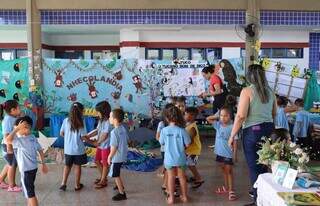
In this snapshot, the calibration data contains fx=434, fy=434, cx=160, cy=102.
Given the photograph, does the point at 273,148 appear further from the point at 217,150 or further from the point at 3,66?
the point at 3,66

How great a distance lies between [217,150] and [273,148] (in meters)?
2.04

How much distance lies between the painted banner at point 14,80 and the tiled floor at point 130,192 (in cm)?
311

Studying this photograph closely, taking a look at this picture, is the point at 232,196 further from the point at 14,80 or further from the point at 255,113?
the point at 14,80

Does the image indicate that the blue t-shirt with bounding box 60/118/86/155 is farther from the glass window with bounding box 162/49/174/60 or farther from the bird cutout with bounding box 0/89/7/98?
the glass window with bounding box 162/49/174/60

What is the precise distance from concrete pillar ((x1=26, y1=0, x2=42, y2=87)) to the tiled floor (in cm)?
337

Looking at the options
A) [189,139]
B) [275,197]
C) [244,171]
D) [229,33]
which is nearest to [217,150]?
[189,139]

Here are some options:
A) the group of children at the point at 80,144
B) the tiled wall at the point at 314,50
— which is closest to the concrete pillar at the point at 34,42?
the group of children at the point at 80,144

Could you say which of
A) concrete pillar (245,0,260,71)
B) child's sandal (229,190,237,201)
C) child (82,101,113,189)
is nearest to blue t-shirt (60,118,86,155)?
child (82,101,113,189)

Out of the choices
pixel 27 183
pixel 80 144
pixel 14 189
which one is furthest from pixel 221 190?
pixel 14 189

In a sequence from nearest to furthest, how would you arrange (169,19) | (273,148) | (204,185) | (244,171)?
(273,148)
(204,185)
(244,171)
(169,19)

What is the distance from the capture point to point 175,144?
5418 millimetres

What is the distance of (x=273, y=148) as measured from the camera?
12.8ft

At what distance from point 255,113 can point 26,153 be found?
103 inches

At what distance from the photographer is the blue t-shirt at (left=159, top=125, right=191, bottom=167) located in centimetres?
539
